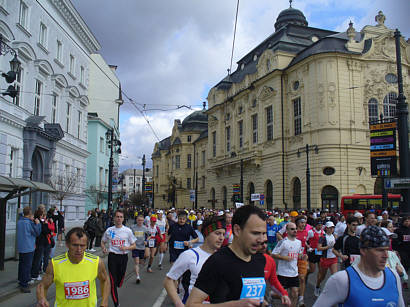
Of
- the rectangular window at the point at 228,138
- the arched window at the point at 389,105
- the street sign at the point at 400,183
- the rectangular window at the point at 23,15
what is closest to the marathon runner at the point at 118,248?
the street sign at the point at 400,183

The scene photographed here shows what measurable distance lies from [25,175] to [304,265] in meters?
16.4

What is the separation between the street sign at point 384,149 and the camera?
1841 centimetres

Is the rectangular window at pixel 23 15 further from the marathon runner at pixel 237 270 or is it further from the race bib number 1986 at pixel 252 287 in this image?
the race bib number 1986 at pixel 252 287

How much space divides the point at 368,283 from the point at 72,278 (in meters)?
2.91

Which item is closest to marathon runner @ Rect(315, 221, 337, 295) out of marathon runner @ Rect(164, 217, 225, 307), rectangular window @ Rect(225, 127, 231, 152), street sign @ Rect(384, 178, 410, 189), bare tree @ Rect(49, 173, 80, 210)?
marathon runner @ Rect(164, 217, 225, 307)

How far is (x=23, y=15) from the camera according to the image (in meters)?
20.8

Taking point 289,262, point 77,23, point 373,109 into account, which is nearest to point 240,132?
point 373,109

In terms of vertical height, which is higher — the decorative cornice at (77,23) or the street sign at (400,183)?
the decorative cornice at (77,23)

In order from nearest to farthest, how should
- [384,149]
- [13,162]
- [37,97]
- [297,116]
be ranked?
[384,149] → [13,162] → [37,97] → [297,116]

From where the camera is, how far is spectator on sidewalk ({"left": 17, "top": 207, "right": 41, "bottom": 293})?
31.9 ft

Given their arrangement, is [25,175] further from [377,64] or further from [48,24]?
[377,64]

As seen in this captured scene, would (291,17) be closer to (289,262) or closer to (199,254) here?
(289,262)

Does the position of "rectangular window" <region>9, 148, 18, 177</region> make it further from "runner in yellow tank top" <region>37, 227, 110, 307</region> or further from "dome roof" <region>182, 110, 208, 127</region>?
"dome roof" <region>182, 110, 208, 127</region>

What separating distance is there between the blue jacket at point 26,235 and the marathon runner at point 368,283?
853 centimetres
